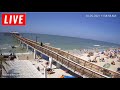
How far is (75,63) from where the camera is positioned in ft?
17.9

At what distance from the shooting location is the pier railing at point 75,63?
16.9 feet

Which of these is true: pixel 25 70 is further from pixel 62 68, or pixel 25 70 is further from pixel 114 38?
pixel 114 38

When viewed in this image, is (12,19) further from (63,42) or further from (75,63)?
(75,63)

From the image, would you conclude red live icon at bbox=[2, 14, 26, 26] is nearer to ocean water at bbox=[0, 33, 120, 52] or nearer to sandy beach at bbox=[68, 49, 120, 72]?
ocean water at bbox=[0, 33, 120, 52]

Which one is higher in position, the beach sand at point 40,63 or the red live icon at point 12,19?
the red live icon at point 12,19

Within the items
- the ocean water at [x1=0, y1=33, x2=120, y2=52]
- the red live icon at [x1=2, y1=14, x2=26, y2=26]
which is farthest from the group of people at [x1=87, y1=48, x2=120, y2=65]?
the red live icon at [x1=2, y1=14, x2=26, y2=26]

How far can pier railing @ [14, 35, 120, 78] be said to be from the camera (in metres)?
5.16

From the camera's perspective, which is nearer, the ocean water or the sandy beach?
the sandy beach

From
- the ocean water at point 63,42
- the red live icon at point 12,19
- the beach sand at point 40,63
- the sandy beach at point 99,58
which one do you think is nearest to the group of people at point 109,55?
the sandy beach at point 99,58

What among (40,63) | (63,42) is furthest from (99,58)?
(40,63)

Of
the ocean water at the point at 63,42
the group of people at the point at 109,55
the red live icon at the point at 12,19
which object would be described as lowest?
the group of people at the point at 109,55

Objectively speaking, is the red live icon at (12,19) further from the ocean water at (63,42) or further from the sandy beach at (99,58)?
the sandy beach at (99,58)
